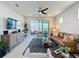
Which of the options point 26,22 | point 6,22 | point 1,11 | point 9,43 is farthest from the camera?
point 26,22

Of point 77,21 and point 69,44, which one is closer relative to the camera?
point 69,44

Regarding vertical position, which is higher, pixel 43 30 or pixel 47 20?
pixel 47 20

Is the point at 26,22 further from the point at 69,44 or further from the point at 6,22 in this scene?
the point at 69,44

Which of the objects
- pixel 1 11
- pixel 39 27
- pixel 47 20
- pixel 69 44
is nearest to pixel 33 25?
pixel 39 27

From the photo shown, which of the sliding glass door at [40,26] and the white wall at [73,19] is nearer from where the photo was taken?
the white wall at [73,19]

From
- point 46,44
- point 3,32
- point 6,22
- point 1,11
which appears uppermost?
point 1,11

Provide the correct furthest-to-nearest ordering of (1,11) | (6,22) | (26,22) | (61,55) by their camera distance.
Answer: (26,22), (6,22), (1,11), (61,55)

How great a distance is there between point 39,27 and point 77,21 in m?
8.80

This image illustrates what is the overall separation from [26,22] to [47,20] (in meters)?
2.47

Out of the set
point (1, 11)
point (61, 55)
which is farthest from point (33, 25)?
point (61, 55)

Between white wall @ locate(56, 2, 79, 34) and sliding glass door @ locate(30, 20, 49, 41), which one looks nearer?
white wall @ locate(56, 2, 79, 34)

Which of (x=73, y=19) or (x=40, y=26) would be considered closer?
(x=73, y=19)

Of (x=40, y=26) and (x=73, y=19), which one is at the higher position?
(x=73, y=19)

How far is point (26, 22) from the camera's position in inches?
571
